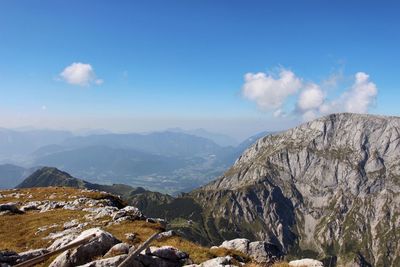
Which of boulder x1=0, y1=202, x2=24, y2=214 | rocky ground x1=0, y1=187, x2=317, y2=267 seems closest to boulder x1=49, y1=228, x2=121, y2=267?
rocky ground x1=0, y1=187, x2=317, y2=267

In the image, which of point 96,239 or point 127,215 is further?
point 127,215

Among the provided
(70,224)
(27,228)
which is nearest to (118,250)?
(70,224)

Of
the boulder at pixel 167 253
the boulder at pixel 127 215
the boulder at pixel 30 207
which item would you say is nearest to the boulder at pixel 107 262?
the boulder at pixel 167 253

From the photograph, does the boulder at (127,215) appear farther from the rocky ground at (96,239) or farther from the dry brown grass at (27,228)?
the dry brown grass at (27,228)

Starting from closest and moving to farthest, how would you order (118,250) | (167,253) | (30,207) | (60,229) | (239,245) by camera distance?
(118,250)
(167,253)
(239,245)
(60,229)
(30,207)

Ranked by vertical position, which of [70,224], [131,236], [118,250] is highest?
[118,250]

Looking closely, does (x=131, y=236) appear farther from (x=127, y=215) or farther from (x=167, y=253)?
(x=127, y=215)

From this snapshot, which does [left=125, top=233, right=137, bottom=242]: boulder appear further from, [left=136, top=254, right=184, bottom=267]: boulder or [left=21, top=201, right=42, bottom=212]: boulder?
[left=21, top=201, right=42, bottom=212]: boulder

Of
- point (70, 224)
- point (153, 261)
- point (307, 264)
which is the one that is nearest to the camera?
point (153, 261)

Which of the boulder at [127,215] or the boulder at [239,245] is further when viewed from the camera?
the boulder at [127,215]

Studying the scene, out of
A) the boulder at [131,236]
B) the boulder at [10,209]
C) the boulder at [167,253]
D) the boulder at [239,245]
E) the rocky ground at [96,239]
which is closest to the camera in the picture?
the rocky ground at [96,239]
